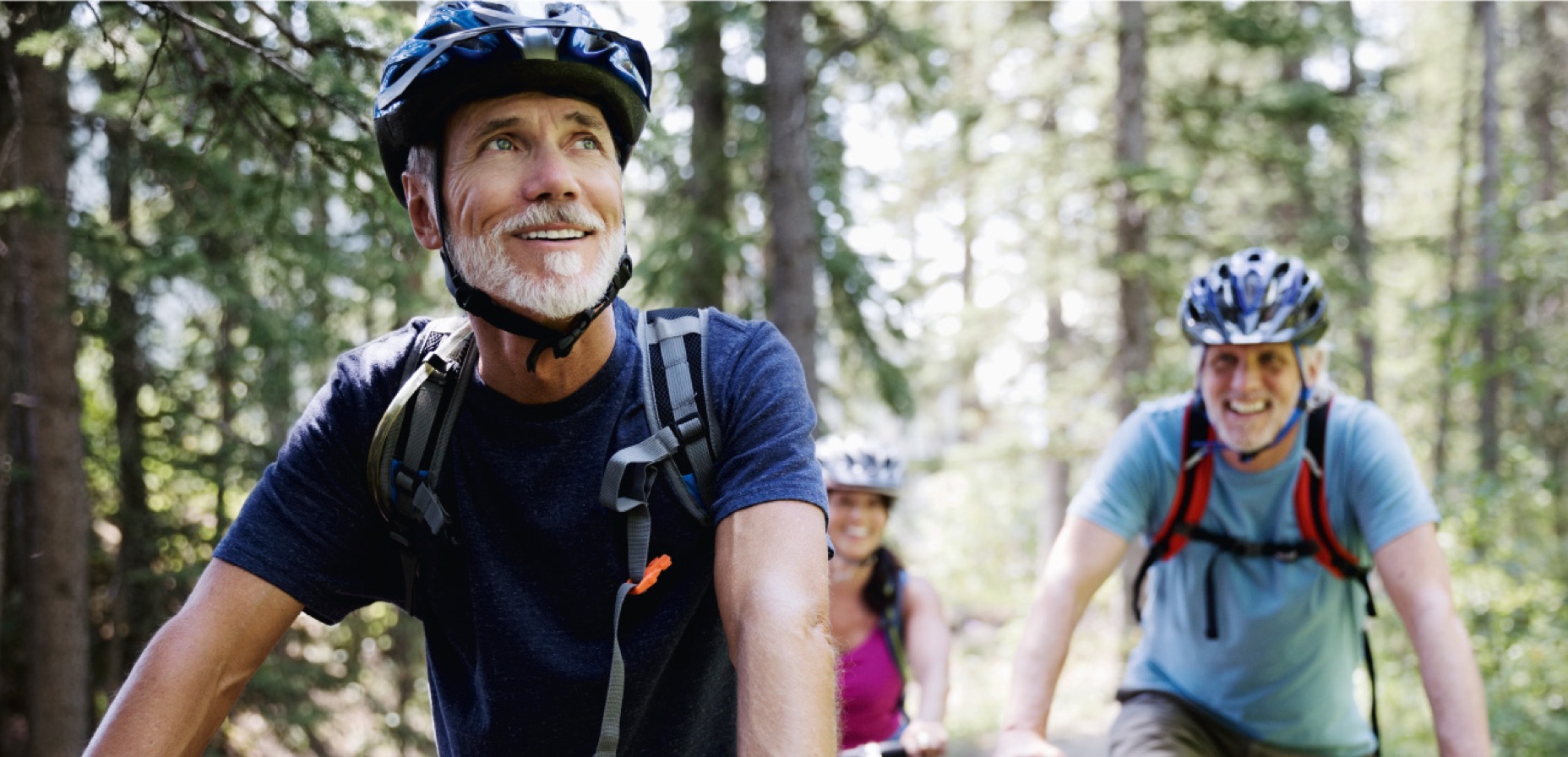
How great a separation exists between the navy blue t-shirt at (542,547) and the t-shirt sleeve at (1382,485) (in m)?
2.44

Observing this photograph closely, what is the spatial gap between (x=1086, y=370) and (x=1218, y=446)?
13574 mm

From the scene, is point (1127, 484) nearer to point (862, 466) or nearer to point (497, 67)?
point (862, 466)

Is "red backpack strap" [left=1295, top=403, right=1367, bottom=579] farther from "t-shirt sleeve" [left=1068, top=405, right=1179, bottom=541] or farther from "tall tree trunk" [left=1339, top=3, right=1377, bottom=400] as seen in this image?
"tall tree trunk" [left=1339, top=3, right=1377, bottom=400]

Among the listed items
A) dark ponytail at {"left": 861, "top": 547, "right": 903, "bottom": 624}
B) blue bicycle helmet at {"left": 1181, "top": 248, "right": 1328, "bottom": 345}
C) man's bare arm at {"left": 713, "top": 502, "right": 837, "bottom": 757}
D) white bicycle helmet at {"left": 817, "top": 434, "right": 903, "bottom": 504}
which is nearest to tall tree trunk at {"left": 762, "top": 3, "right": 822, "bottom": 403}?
white bicycle helmet at {"left": 817, "top": 434, "right": 903, "bottom": 504}

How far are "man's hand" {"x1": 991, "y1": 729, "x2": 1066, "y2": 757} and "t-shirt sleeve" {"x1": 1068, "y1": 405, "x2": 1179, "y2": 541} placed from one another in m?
0.82

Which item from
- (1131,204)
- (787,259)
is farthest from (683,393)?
(1131,204)

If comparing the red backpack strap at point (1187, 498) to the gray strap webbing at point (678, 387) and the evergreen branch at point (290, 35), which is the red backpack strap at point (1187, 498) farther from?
the evergreen branch at point (290, 35)

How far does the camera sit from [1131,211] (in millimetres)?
15586

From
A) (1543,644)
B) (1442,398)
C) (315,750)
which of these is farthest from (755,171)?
(1442,398)

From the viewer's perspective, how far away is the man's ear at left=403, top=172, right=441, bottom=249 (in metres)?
2.58

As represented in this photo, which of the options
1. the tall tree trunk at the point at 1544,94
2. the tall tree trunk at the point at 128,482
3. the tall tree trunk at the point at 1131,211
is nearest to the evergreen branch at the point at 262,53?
the tall tree trunk at the point at 128,482

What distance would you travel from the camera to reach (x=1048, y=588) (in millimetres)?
3982

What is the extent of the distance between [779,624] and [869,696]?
3.86 m

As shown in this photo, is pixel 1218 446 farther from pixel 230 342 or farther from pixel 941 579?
pixel 941 579
